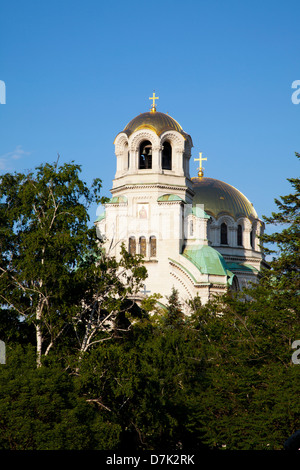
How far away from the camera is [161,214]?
50750mm

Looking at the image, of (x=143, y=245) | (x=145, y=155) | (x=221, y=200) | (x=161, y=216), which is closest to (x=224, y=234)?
(x=221, y=200)

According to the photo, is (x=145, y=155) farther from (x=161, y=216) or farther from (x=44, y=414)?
(x=44, y=414)

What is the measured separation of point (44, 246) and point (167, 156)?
30.8m

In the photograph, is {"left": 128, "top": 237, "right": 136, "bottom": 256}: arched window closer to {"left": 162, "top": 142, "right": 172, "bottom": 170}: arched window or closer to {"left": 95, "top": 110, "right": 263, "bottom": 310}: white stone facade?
{"left": 95, "top": 110, "right": 263, "bottom": 310}: white stone facade

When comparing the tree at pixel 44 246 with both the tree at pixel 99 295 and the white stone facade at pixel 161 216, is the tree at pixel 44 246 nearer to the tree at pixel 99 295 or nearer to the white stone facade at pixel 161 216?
the tree at pixel 99 295

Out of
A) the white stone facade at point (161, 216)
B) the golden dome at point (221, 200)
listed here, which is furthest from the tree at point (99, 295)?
the golden dome at point (221, 200)

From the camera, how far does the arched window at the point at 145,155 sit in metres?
53.3

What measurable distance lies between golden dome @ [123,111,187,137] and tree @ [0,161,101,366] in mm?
26334

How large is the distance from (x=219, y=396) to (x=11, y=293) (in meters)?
7.98

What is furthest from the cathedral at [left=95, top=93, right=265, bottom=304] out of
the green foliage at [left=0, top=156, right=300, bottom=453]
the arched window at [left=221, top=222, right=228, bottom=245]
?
the green foliage at [left=0, top=156, right=300, bottom=453]

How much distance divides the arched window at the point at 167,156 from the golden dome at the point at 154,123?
1.42m

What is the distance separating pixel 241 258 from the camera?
65688mm

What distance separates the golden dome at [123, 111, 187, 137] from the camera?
52.5m
